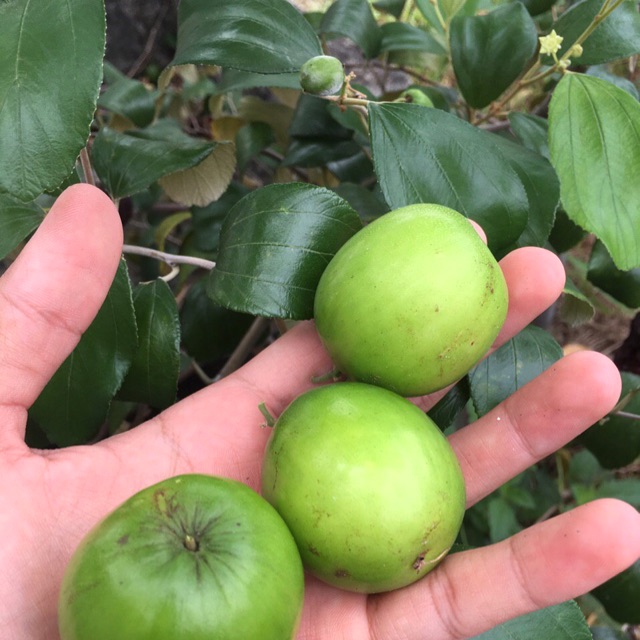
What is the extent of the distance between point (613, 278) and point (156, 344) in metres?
0.98

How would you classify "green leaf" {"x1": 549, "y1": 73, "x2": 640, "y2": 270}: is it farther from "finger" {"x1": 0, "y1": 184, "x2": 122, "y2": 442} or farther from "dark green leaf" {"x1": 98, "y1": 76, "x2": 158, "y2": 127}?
"dark green leaf" {"x1": 98, "y1": 76, "x2": 158, "y2": 127}

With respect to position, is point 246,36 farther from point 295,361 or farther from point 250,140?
point 295,361

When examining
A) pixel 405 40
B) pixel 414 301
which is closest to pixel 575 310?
pixel 414 301

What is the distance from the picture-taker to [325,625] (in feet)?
3.30

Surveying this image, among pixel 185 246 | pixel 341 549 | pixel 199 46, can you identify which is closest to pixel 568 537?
pixel 341 549

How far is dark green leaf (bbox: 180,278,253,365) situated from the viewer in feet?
5.23

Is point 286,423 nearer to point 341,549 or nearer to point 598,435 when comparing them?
point 341,549

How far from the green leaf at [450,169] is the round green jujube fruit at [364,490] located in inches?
15.2

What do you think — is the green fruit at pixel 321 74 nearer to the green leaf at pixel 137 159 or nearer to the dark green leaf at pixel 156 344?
the green leaf at pixel 137 159

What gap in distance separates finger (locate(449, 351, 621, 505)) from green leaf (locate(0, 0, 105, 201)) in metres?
0.80

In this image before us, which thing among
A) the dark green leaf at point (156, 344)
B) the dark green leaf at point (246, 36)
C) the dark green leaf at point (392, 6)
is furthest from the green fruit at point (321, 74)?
the dark green leaf at point (392, 6)

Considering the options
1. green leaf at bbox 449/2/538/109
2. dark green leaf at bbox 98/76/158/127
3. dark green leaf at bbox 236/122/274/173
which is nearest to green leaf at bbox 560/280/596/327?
green leaf at bbox 449/2/538/109

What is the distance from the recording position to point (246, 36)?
3.77ft

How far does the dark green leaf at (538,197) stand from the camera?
1.23 meters
